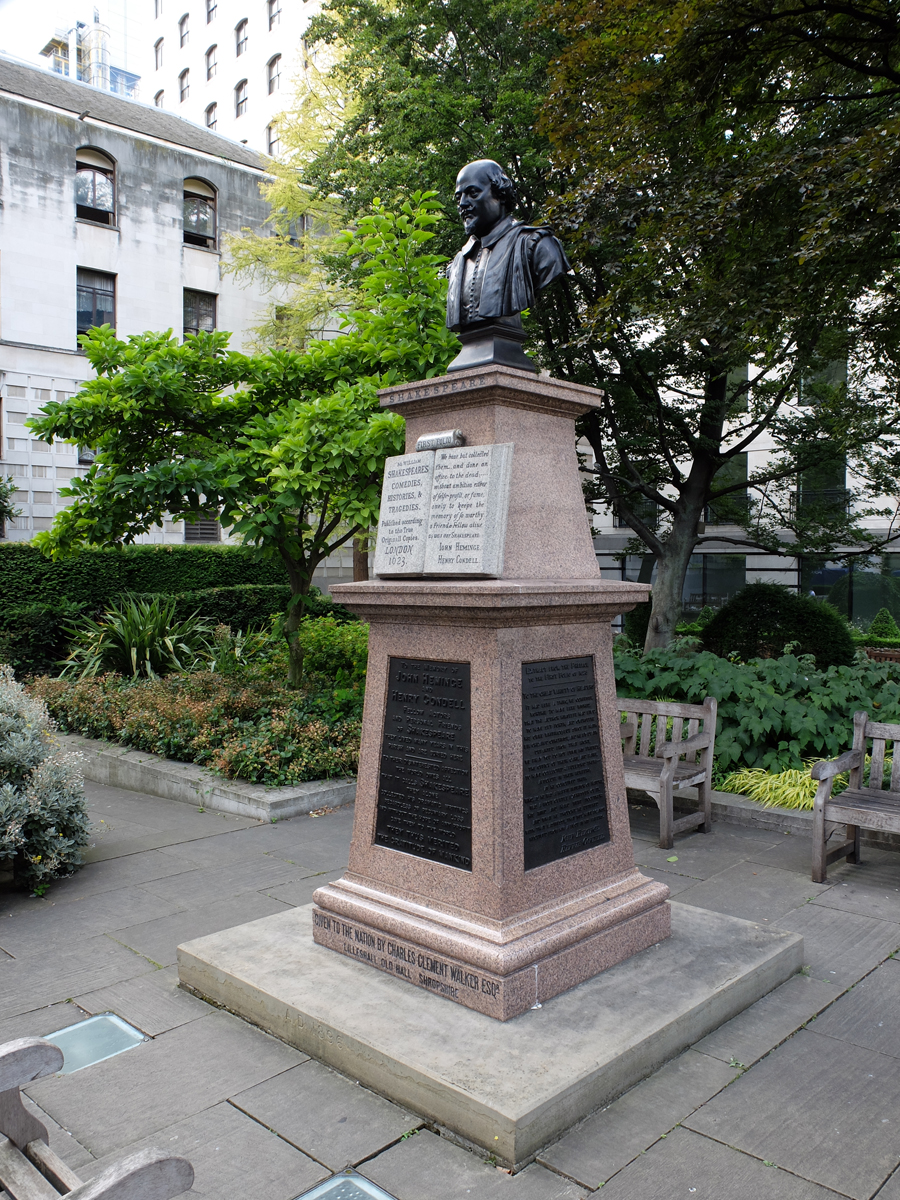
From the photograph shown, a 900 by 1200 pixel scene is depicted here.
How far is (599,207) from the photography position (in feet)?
32.8

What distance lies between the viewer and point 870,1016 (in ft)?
13.4

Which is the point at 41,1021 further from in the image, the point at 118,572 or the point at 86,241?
the point at 86,241

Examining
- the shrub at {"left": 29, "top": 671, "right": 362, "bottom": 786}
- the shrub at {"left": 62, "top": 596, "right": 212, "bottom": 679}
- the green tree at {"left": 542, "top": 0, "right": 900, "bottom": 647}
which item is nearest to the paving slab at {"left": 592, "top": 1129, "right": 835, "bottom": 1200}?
the shrub at {"left": 29, "top": 671, "right": 362, "bottom": 786}

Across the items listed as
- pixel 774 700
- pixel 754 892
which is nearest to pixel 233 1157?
pixel 754 892

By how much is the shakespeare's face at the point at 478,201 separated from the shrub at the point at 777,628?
9.63 m

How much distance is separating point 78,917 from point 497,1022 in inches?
117

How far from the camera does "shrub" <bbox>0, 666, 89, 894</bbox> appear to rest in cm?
555

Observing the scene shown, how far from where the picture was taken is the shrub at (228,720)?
27.2ft

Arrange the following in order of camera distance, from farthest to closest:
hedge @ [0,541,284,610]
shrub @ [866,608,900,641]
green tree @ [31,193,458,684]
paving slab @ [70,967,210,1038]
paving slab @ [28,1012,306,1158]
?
shrub @ [866,608,900,641], hedge @ [0,541,284,610], green tree @ [31,193,458,684], paving slab @ [70,967,210,1038], paving slab @ [28,1012,306,1158]

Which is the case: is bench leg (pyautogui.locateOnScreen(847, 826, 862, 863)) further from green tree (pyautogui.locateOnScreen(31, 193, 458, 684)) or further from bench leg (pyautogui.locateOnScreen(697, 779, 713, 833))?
green tree (pyautogui.locateOnScreen(31, 193, 458, 684))

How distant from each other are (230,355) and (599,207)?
4.48 m

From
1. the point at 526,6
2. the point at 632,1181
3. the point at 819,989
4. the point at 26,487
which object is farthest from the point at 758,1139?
the point at 26,487

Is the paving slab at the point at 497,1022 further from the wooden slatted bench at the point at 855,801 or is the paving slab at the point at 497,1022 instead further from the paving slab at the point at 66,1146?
the wooden slatted bench at the point at 855,801

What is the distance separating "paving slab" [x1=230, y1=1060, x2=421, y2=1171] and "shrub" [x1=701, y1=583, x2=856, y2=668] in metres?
10.7
